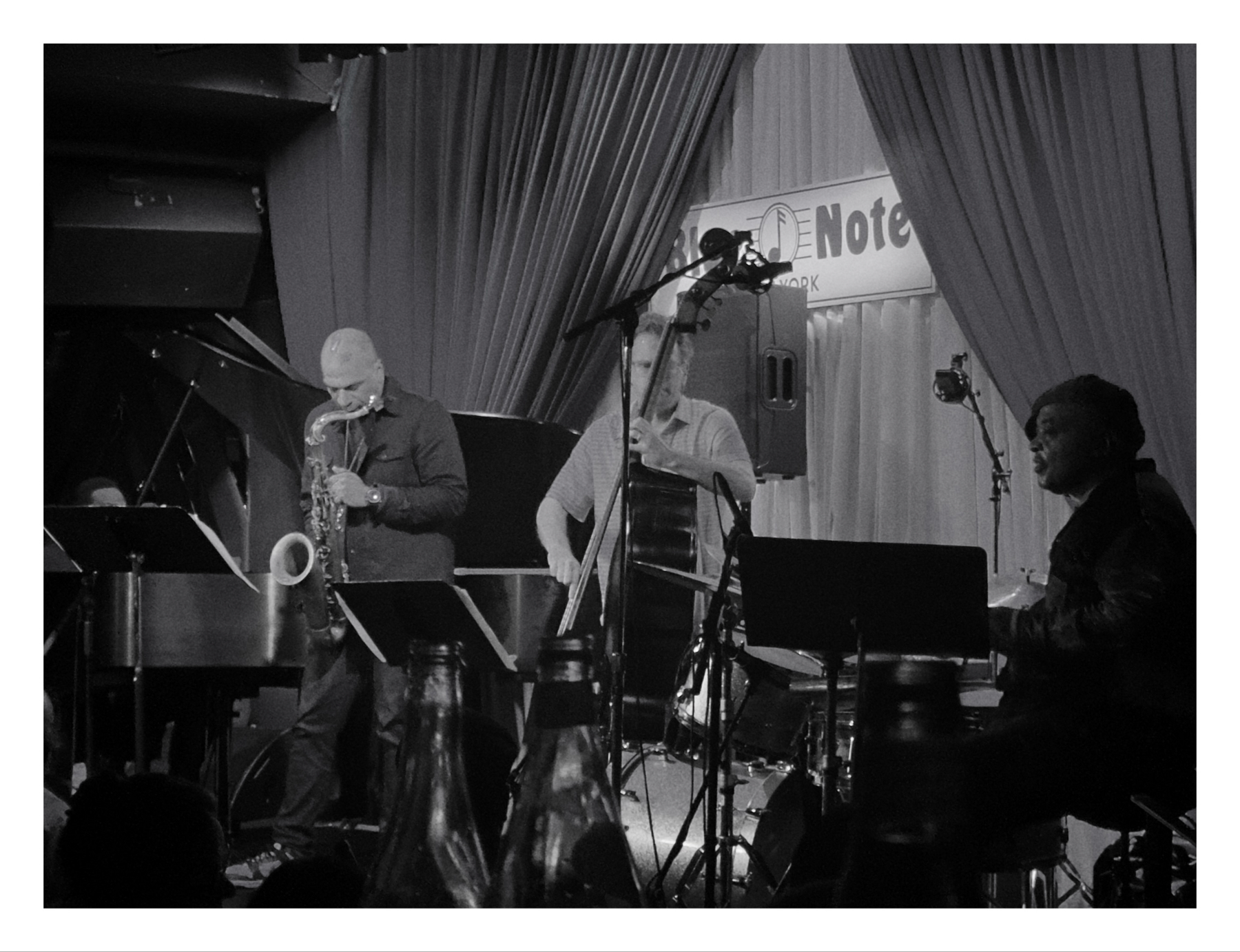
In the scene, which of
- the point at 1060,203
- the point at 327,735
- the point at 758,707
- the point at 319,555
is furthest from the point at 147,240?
the point at 1060,203

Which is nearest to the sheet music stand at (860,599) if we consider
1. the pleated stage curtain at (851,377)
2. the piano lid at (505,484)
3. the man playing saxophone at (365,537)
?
the pleated stage curtain at (851,377)

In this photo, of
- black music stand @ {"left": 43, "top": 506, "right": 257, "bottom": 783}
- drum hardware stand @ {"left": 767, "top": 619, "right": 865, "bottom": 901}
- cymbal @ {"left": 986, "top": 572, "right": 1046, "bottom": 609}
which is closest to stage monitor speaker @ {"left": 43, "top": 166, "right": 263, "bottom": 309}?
black music stand @ {"left": 43, "top": 506, "right": 257, "bottom": 783}

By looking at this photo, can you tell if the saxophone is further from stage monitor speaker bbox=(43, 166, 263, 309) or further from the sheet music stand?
the sheet music stand

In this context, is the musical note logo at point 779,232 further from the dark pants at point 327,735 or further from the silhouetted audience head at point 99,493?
the silhouetted audience head at point 99,493

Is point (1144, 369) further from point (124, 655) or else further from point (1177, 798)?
point (124, 655)

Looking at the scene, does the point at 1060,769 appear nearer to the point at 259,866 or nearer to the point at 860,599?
the point at 860,599

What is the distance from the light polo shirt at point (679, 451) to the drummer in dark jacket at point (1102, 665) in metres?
0.74

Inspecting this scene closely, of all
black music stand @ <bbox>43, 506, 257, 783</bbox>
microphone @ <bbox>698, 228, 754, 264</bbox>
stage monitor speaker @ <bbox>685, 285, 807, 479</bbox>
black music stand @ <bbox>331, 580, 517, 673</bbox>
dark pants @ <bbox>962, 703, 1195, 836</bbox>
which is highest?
microphone @ <bbox>698, 228, 754, 264</bbox>

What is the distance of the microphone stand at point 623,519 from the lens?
11.5ft

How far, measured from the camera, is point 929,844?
11.3 feet

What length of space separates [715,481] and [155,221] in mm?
1947

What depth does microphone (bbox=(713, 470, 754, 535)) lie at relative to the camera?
3.28 metres

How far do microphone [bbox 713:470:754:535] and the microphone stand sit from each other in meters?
0.24

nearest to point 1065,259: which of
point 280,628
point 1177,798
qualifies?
point 1177,798
